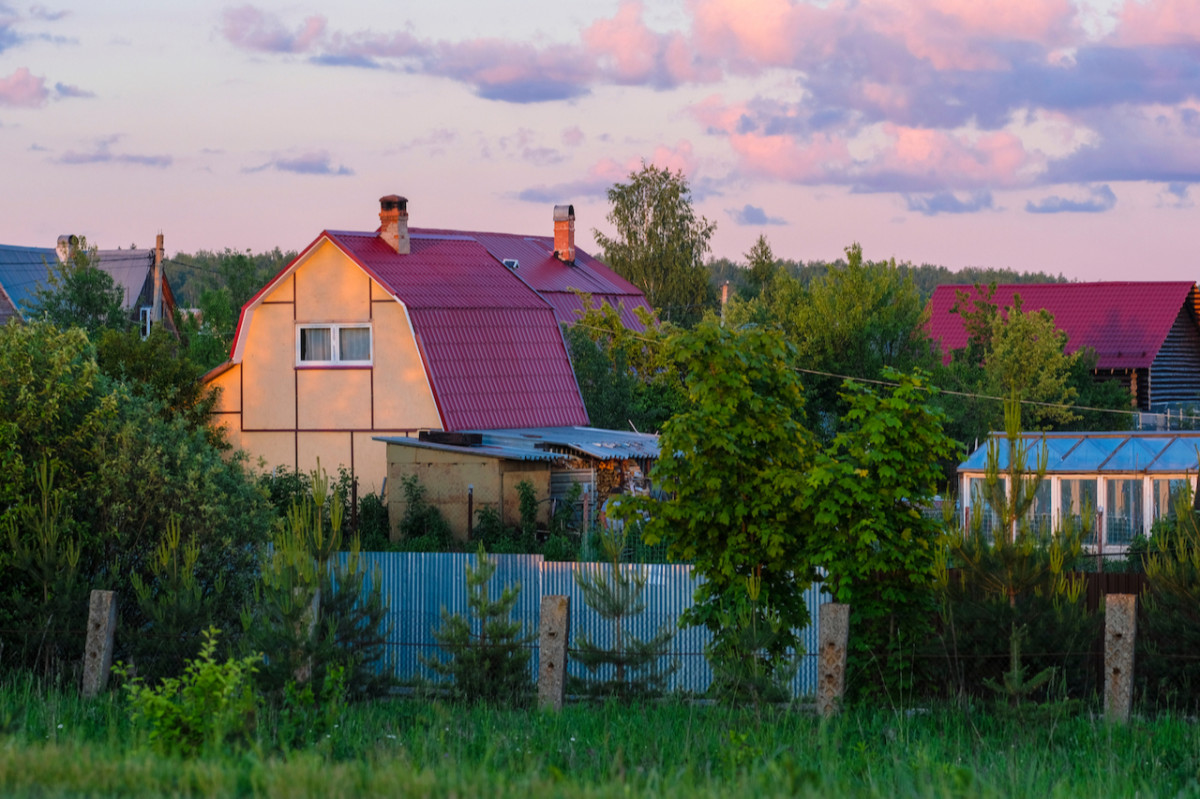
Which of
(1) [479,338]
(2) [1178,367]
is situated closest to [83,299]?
(1) [479,338]

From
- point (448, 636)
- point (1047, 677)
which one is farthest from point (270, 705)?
point (1047, 677)

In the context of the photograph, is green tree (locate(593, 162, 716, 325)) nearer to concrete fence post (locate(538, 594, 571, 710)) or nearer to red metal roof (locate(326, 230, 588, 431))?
red metal roof (locate(326, 230, 588, 431))

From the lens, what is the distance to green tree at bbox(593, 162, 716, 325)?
68.2 meters

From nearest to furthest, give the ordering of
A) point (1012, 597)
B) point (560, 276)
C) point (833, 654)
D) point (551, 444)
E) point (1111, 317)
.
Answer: point (833, 654), point (1012, 597), point (551, 444), point (560, 276), point (1111, 317)

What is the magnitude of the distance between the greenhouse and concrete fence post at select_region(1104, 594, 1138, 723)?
48.6ft

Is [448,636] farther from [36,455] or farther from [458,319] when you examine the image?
[458,319]

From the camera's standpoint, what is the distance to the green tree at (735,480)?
11.9 metres

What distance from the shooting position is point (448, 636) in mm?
12477

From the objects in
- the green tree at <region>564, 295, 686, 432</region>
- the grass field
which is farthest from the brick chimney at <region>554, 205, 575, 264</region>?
the grass field

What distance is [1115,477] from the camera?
26891 millimetres

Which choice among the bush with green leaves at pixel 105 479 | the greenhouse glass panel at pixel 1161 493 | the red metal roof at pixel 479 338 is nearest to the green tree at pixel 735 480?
the bush with green leaves at pixel 105 479

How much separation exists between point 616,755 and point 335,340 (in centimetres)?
2411

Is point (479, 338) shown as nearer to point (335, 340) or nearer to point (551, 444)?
point (335, 340)

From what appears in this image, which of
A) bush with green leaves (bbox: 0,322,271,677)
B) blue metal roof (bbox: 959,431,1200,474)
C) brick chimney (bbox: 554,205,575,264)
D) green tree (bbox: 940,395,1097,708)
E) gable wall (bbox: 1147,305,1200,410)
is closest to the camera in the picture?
green tree (bbox: 940,395,1097,708)
